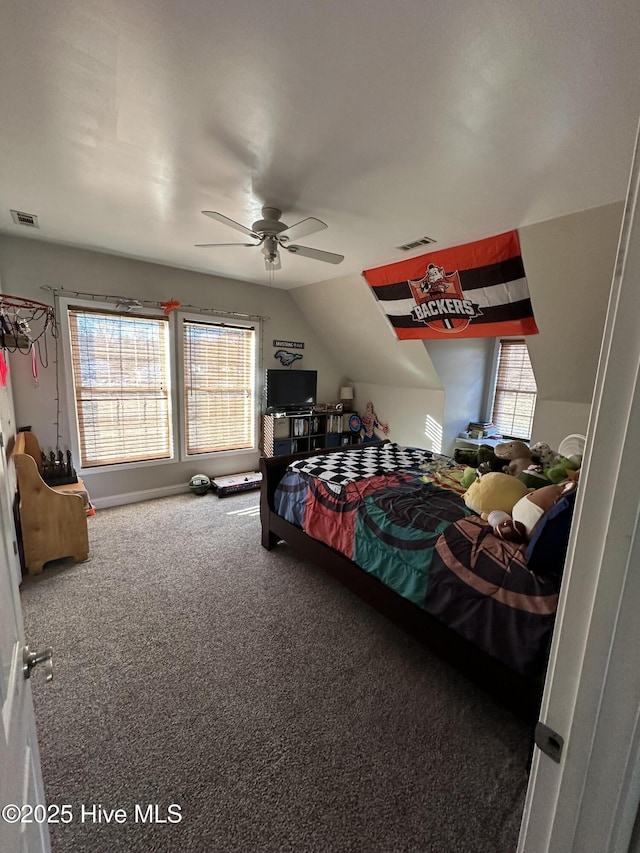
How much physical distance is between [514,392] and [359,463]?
125 inches

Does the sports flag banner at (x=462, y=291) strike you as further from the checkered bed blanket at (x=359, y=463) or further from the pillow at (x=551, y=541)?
the pillow at (x=551, y=541)

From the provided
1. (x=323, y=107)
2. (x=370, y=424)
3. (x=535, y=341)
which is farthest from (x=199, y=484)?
(x=535, y=341)

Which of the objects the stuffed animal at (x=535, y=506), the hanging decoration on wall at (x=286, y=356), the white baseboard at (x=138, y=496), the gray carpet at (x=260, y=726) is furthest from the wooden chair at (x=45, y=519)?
the stuffed animal at (x=535, y=506)

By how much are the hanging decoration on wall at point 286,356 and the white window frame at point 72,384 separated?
139 centimetres

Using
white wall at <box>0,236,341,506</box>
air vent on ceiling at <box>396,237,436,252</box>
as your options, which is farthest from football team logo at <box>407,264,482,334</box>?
white wall at <box>0,236,341,506</box>

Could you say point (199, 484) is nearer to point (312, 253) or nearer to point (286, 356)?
point (286, 356)

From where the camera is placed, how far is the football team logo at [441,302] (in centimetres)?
326

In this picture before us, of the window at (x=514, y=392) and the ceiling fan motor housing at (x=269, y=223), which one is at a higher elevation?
the ceiling fan motor housing at (x=269, y=223)

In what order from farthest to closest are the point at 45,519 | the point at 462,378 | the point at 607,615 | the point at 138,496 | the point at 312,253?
1. the point at 462,378
2. the point at 138,496
3. the point at 45,519
4. the point at 312,253
5. the point at 607,615

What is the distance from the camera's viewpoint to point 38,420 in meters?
Answer: 3.38

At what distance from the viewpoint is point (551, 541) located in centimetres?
149

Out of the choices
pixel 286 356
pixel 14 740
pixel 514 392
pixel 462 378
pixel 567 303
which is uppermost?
pixel 567 303

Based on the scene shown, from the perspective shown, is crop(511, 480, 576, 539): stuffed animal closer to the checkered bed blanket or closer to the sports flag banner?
the checkered bed blanket

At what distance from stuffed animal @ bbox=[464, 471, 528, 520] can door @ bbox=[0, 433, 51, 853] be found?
200 centimetres
